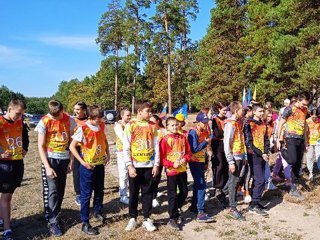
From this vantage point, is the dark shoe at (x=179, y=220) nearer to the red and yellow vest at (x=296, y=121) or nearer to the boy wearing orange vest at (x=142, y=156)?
the boy wearing orange vest at (x=142, y=156)

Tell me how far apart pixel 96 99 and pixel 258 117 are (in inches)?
2033

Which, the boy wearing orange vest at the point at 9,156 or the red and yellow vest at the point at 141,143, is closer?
the boy wearing orange vest at the point at 9,156

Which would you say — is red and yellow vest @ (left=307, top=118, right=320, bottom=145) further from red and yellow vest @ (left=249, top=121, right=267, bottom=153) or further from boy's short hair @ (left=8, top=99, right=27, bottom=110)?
boy's short hair @ (left=8, top=99, right=27, bottom=110)

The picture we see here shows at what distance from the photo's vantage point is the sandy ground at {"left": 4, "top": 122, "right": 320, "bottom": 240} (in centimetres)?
521

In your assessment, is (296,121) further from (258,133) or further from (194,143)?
(194,143)

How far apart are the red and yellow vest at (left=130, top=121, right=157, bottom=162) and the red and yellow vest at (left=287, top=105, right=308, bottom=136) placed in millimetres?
3107

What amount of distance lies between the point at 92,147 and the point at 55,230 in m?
1.27

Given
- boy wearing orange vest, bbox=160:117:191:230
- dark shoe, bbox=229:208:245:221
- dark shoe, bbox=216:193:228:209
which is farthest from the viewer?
Result: dark shoe, bbox=216:193:228:209

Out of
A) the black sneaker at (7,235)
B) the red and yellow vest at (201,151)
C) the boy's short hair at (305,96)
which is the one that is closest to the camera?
the black sneaker at (7,235)

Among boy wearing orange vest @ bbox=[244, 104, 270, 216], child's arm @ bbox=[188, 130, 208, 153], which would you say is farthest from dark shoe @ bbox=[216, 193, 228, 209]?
child's arm @ bbox=[188, 130, 208, 153]

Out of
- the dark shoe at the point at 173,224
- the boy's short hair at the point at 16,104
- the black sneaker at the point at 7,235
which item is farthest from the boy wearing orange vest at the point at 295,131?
the black sneaker at the point at 7,235

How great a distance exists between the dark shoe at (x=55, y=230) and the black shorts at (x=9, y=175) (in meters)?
0.78

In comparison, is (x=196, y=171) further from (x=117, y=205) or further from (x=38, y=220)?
(x=38, y=220)

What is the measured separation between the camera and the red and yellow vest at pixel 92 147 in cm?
538
